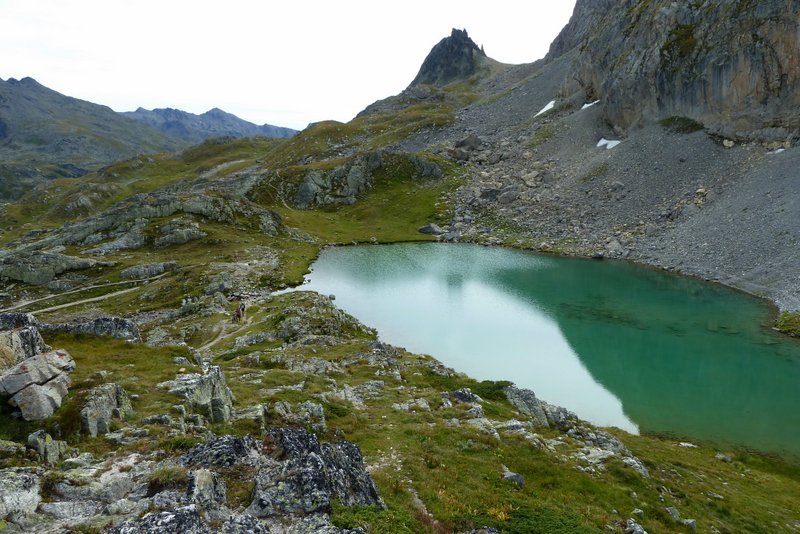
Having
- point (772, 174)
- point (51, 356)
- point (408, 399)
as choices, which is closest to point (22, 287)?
point (51, 356)

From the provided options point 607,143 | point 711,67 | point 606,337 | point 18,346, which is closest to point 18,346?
point 18,346

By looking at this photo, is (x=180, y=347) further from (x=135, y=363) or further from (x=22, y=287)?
(x=22, y=287)

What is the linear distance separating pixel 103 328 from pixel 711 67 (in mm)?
124349

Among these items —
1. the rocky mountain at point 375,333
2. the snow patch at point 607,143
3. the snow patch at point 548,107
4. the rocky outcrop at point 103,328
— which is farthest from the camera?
the snow patch at point 548,107

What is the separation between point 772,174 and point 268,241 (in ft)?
330

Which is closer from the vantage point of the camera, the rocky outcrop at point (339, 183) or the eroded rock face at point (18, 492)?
the eroded rock face at point (18, 492)

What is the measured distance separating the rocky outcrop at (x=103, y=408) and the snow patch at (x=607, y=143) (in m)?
124

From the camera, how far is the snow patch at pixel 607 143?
118 meters

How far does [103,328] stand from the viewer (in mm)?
31047

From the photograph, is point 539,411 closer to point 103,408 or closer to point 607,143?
point 103,408

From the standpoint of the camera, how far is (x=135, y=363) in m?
26.8

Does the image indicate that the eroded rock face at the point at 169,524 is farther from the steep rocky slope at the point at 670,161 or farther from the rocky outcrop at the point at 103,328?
the steep rocky slope at the point at 670,161

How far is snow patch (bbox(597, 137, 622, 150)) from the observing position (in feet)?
387

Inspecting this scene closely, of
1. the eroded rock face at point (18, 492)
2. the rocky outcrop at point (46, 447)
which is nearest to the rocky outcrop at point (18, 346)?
the rocky outcrop at point (46, 447)
